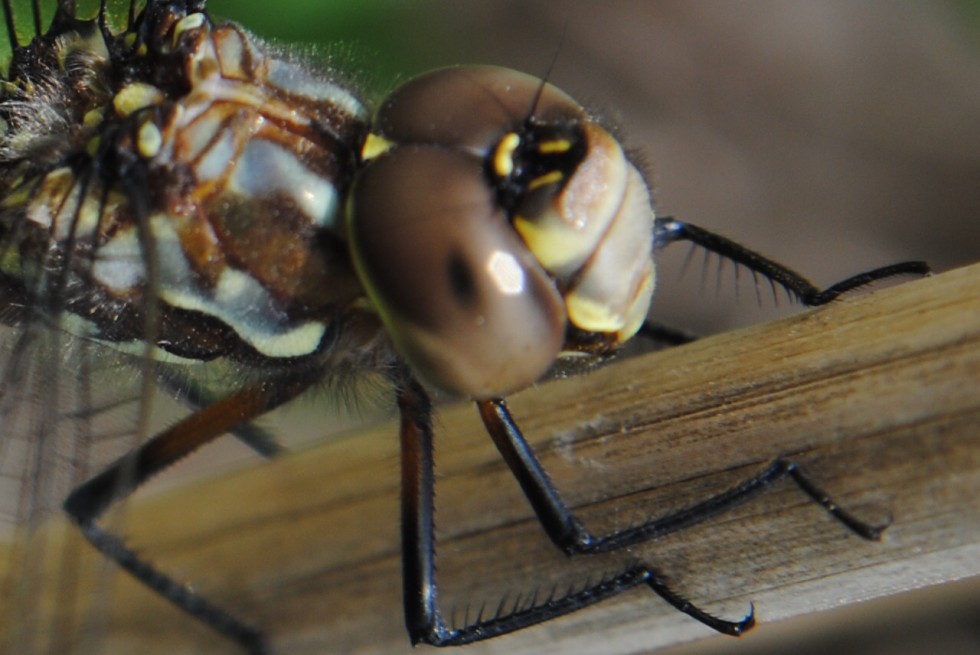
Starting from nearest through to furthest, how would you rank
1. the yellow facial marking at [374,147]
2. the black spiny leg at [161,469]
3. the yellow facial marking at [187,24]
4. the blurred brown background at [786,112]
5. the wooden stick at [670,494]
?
the wooden stick at [670,494], the yellow facial marking at [374,147], the yellow facial marking at [187,24], the black spiny leg at [161,469], the blurred brown background at [786,112]

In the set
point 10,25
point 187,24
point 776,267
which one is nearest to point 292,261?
point 187,24

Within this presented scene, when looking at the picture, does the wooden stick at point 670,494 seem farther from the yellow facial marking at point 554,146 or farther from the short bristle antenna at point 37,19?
the short bristle antenna at point 37,19

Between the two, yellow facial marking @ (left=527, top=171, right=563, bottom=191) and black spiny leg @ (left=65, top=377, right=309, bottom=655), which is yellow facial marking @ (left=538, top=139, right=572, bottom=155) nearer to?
yellow facial marking @ (left=527, top=171, right=563, bottom=191)

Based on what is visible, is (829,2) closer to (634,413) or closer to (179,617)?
(634,413)

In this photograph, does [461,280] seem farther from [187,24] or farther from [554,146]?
[187,24]

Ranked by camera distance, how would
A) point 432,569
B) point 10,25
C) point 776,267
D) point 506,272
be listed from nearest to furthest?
point 506,272
point 776,267
point 432,569
point 10,25

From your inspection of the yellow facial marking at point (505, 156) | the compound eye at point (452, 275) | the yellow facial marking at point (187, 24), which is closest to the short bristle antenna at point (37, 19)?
the yellow facial marking at point (187, 24)

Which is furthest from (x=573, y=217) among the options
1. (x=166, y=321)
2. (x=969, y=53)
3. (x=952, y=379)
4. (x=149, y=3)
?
(x=969, y=53)
